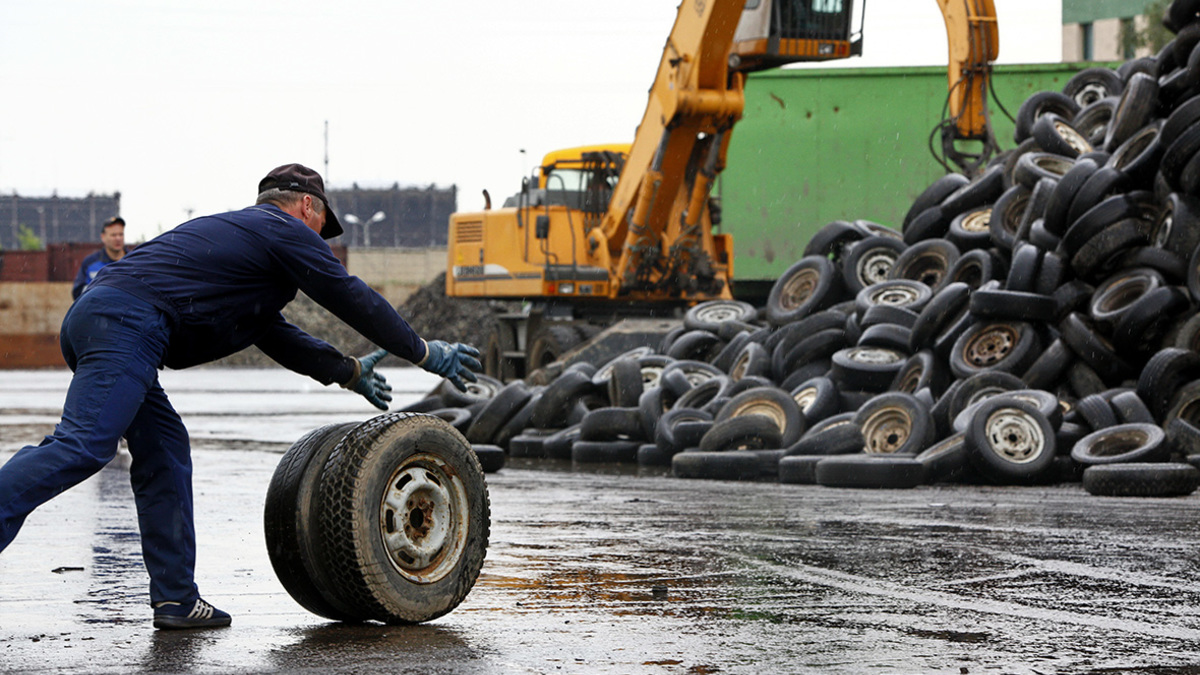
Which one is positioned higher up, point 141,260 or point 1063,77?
point 1063,77

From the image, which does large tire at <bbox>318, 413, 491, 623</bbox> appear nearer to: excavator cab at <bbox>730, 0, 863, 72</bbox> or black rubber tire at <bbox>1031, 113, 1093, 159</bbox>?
black rubber tire at <bbox>1031, 113, 1093, 159</bbox>

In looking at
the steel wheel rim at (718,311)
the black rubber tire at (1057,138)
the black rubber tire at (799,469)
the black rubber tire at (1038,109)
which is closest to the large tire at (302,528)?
the black rubber tire at (799,469)

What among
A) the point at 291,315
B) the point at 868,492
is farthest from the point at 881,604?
the point at 291,315

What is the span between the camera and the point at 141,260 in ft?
16.9

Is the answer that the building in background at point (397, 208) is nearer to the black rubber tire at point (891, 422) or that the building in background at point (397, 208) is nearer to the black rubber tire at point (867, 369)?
the black rubber tire at point (867, 369)

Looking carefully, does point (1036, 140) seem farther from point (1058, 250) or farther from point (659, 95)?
point (659, 95)

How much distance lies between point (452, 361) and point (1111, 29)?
2127 inches

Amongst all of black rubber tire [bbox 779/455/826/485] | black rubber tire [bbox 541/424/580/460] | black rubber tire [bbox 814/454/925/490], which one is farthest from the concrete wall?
black rubber tire [bbox 814/454/925/490]

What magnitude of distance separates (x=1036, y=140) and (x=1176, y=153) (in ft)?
12.7

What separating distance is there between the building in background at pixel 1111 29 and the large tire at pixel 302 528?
50.2m

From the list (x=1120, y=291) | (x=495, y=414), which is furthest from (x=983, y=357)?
(x=495, y=414)

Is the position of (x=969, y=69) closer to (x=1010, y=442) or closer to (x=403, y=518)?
(x=1010, y=442)

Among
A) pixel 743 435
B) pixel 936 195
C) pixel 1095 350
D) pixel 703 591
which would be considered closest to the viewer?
pixel 703 591

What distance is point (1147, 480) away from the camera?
10297mm
